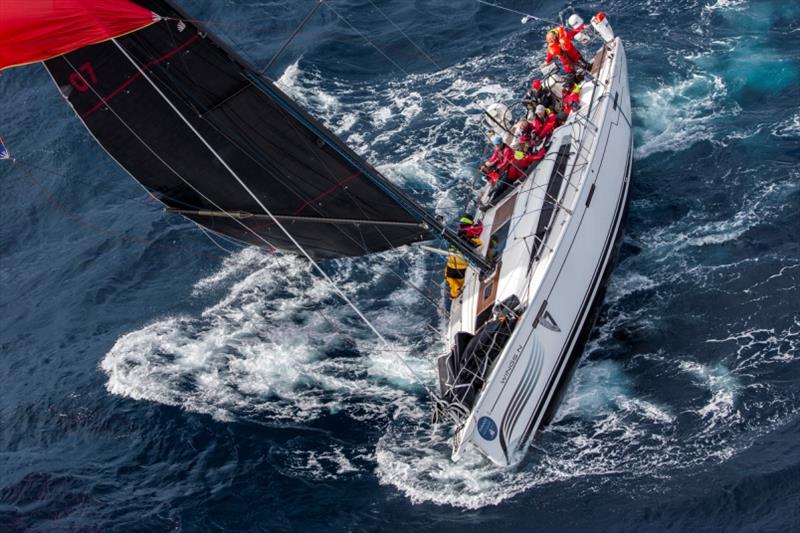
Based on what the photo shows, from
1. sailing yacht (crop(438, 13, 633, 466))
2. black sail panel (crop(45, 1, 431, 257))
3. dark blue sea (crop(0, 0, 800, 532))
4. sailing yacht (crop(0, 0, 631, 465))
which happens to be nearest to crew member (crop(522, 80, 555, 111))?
sailing yacht (crop(438, 13, 633, 466))

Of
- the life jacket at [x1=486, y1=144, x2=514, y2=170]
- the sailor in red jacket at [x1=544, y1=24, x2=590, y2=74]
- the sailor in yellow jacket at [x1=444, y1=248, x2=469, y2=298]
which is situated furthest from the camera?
the sailor in red jacket at [x1=544, y1=24, x2=590, y2=74]

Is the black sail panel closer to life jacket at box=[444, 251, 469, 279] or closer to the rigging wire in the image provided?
life jacket at box=[444, 251, 469, 279]

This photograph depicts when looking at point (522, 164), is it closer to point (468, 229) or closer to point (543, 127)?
point (543, 127)

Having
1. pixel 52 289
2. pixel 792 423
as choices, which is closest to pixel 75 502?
pixel 52 289

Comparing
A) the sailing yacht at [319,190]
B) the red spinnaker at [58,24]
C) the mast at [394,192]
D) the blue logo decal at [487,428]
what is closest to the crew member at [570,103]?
the sailing yacht at [319,190]

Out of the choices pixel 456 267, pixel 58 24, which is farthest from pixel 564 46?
pixel 58 24

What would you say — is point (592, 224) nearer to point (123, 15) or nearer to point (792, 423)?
point (792, 423)
